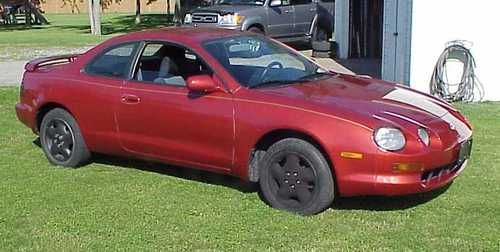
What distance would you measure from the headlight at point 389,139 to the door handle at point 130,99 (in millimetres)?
2299

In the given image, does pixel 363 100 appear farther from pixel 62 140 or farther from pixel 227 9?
pixel 227 9

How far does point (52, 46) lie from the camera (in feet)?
74.7

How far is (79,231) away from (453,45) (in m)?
7.36

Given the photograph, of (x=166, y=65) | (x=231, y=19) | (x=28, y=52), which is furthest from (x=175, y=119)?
(x=28, y=52)

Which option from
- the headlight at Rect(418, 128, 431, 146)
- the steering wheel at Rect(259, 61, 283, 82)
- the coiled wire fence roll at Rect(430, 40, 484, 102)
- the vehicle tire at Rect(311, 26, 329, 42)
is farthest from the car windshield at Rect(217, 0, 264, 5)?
the headlight at Rect(418, 128, 431, 146)

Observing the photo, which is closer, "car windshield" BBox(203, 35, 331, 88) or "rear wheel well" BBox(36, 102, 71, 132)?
"car windshield" BBox(203, 35, 331, 88)

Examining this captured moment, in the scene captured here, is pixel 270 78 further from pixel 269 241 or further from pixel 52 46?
pixel 52 46

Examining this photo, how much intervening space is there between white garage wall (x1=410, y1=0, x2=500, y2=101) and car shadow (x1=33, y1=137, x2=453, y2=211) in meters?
5.06

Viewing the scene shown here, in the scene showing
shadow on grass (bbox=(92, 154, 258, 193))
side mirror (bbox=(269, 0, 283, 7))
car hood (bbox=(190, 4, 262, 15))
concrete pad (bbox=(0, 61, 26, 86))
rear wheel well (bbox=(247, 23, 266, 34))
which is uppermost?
side mirror (bbox=(269, 0, 283, 7))

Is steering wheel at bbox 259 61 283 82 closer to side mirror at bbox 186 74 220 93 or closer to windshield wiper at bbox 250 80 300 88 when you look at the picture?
windshield wiper at bbox 250 80 300 88

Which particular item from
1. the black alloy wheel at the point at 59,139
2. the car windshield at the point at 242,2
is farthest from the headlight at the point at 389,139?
the car windshield at the point at 242,2

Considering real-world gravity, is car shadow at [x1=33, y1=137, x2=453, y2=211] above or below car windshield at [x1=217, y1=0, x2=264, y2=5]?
below

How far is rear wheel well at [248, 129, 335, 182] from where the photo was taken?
5217 mm

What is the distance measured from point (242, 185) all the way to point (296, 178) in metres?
1.03
